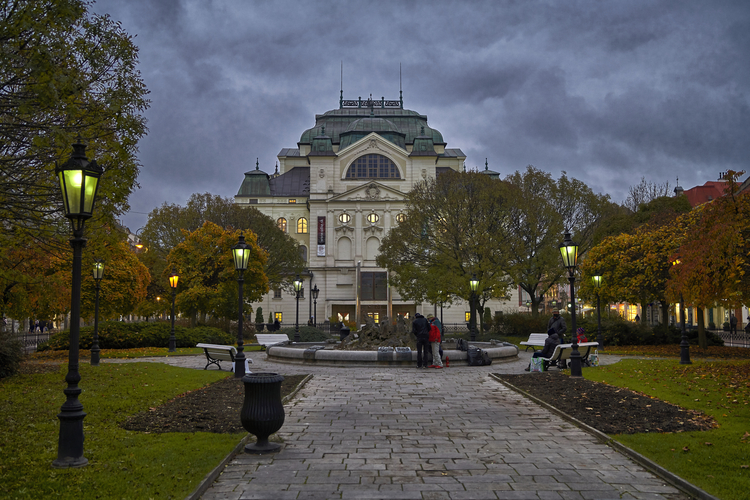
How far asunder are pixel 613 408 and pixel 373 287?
53993 mm

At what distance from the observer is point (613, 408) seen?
35.0ft

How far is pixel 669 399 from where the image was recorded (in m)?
11.7

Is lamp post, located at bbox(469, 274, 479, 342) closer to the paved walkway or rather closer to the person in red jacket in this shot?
the person in red jacket

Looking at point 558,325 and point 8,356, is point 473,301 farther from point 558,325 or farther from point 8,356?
point 8,356

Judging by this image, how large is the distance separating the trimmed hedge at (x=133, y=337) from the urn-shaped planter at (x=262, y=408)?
20.5 meters

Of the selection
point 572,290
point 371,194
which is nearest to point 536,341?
point 572,290

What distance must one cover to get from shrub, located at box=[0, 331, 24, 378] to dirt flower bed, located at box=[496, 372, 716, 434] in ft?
42.5

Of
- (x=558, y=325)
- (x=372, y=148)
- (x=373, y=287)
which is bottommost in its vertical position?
(x=558, y=325)

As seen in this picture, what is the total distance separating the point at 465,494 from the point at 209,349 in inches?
551

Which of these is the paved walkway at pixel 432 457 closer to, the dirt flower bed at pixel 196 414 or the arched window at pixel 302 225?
the dirt flower bed at pixel 196 414

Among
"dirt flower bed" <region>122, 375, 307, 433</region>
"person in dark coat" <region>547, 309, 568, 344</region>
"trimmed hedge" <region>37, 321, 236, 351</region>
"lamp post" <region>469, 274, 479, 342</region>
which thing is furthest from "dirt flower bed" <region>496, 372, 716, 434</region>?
"trimmed hedge" <region>37, 321, 236, 351</region>

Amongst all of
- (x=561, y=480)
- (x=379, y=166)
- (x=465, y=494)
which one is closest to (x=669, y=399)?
(x=561, y=480)

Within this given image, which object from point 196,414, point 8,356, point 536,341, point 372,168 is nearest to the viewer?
point 196,414

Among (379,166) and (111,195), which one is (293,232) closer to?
(379,166)
